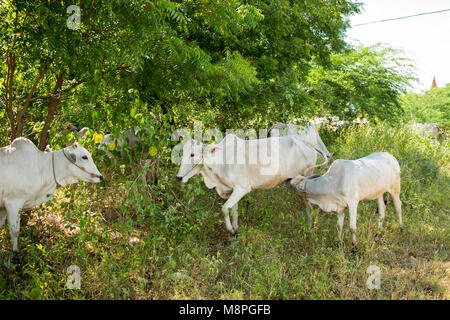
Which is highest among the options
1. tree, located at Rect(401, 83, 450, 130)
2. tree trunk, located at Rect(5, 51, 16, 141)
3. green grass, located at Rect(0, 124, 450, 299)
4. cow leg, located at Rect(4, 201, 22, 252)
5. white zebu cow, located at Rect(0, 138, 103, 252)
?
tree, located at Rect(401, 83, 450, 130)

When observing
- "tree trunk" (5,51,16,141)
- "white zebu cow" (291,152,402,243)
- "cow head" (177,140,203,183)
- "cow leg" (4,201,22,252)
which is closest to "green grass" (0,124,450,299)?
"cow head" (177,140,203,183)

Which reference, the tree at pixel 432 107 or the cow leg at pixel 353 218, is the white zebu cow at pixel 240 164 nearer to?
the cow leg at pixel 353 218

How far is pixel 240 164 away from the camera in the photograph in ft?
15.0

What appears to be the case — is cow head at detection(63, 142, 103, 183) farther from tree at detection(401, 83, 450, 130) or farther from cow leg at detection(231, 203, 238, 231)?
tree at detection(401, 83, 450, 130)

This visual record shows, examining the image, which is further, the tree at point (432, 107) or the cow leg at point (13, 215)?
the tree at point (432, 107)

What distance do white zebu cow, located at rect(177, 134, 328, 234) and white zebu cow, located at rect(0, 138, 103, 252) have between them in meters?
1.05

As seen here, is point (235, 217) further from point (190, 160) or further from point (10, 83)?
point (10, 83)

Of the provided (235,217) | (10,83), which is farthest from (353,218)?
(10,83)

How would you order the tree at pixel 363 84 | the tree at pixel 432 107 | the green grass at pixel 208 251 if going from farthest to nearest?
the tree at pixel 432 107 < the tree at pixel 363 84 < the green grass at pixel 208 251

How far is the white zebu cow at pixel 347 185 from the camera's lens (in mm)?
4367

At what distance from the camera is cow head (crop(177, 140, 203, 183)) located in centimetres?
421

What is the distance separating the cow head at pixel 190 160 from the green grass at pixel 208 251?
13 centimetres

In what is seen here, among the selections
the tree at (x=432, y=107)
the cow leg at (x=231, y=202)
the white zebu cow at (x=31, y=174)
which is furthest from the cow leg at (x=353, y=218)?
the tree at (x=432, y=107)

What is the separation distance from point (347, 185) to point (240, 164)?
125 centimetres
